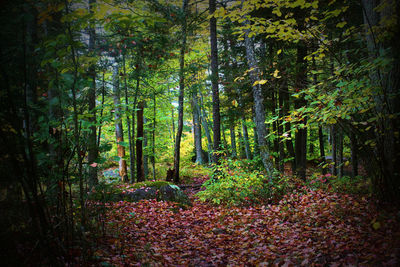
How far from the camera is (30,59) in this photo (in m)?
2.36

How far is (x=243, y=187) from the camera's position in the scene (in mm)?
7156

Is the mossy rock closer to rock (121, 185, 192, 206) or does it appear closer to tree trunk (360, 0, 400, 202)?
rock (121, 185, 192, 206)

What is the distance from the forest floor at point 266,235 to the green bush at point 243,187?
36 centimetres

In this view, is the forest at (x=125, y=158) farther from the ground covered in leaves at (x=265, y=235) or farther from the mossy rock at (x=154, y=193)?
the mossy rock at (x=154, y=193)

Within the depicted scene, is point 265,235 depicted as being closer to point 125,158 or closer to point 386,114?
point 386,114


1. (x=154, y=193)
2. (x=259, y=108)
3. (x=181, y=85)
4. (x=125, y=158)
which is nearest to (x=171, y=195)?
(x=154, y=193)

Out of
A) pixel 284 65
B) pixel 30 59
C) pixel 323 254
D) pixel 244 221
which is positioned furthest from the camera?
pixel 284 65

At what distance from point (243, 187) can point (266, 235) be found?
2.70m

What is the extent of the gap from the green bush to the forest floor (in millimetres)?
358

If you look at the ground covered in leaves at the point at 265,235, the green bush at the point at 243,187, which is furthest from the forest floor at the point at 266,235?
the green bush at the point at 243,187

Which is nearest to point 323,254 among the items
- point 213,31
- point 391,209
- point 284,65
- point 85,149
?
point 391,209

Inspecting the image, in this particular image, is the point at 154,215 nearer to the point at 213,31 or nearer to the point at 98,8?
the point at 98,8

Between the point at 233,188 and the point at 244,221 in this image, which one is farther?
the point at 233,188

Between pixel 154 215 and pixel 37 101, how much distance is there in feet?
15.0
